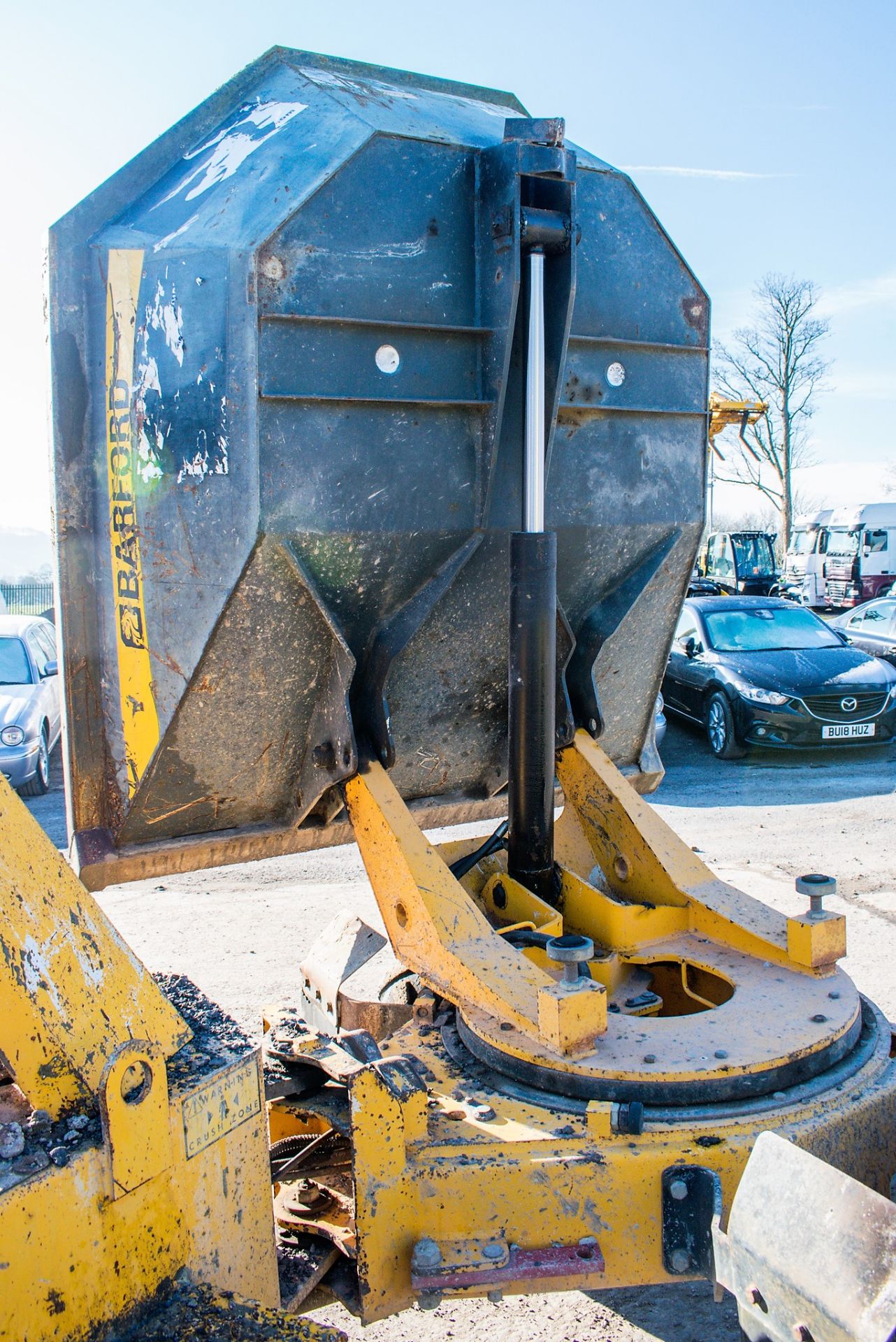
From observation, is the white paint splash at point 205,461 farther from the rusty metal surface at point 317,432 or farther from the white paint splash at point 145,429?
the white paint splash at point 145,429

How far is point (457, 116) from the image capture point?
3289 mm

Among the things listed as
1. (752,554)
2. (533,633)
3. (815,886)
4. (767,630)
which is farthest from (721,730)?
(752,554)

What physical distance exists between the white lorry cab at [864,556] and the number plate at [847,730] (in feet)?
63.2

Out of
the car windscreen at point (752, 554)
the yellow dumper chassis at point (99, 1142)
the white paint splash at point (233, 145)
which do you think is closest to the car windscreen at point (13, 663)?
the white paint splash at point (233, 145)

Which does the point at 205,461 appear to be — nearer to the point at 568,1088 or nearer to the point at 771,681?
the point at 568,1088

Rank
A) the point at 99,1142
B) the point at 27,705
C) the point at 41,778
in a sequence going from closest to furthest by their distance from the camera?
the point at 99,1142
the point at 27,705
the point at 41,778

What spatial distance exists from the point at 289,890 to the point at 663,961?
3.81m

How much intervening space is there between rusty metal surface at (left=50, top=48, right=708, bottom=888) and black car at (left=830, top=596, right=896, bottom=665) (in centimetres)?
1140

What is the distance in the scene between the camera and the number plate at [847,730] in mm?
10633

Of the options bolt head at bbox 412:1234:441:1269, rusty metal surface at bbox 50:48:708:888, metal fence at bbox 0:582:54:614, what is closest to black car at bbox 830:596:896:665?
rusty metal surface at bbox 50:48:708:888

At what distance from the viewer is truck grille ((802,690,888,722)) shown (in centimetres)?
1062

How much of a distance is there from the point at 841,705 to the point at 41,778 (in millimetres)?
7539

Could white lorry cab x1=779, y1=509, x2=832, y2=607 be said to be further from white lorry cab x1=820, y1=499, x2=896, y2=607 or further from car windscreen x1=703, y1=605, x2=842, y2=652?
car windscreen x1=703, y1=605, x2=842, y2=652

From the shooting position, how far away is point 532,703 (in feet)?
10.4
